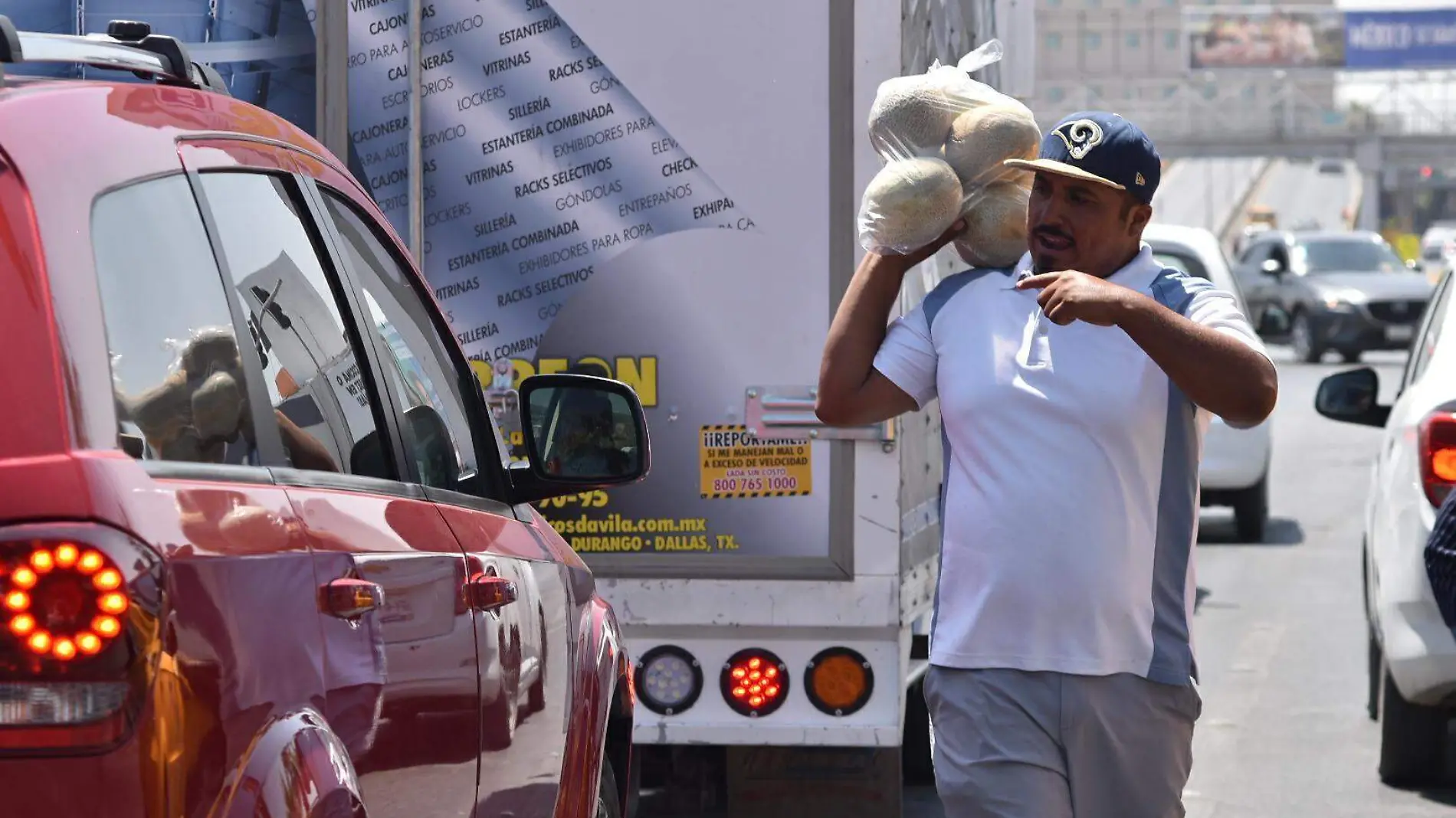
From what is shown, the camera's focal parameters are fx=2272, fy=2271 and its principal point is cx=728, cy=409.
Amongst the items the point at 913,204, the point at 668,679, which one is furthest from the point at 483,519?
the point at 668,679

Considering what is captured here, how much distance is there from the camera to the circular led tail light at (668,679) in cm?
568

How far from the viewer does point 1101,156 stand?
3.64 meters

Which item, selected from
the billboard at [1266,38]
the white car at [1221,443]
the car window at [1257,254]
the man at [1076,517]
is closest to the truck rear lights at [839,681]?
the man at [1076,517]

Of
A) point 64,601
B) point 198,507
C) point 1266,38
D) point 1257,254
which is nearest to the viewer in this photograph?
point 64,601

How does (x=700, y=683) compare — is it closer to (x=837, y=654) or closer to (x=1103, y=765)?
(x=837, y=654)

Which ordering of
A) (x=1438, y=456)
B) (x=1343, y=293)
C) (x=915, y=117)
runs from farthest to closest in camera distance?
(x=1343, y=293) → (x=1438, y=456) → (x=915, y=117)

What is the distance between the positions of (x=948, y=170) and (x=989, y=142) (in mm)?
96

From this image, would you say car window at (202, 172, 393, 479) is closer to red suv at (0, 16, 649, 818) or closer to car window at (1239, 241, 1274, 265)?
red suv at (0, 16, 649, 818)

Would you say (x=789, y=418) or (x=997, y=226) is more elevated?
(x=997, y=226)

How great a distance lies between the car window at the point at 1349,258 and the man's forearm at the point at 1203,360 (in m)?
29.9

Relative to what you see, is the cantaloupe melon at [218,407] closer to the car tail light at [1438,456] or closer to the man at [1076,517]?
the man at [1076,517]

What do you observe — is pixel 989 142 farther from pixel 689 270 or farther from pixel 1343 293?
pixel 1343 293

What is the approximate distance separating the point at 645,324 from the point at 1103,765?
7.53 ft

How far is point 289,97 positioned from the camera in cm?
569
